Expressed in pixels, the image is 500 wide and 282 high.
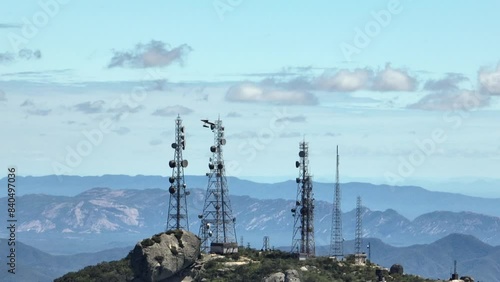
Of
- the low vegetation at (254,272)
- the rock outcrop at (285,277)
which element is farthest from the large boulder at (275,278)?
the low vegetation at (254,272)

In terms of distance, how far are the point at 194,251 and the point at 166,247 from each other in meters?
4.92

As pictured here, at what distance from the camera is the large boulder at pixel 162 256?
188 meters

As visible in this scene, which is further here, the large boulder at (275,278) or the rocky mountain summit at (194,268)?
the rocky mountain summit at (194,268)

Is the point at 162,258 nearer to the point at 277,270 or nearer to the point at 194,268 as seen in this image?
the point at 194,268

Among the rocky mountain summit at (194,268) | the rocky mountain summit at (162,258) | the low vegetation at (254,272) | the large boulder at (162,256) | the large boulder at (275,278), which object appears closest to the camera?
the large boulder at (275,278)

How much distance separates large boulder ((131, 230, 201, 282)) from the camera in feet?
616

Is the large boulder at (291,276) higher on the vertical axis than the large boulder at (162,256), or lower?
lower

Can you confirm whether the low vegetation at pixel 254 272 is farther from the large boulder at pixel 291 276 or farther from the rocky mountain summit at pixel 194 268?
the large boulder at pixel 291 276

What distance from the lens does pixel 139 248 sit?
188750 mm

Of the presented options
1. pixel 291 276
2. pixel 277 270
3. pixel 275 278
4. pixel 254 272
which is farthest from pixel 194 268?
pixel 291 276

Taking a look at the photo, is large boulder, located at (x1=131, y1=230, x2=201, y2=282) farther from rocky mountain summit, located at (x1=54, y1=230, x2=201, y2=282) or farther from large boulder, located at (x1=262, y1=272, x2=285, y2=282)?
large boulder, located at (x1=262, y1=272, x2=285, y2=282)

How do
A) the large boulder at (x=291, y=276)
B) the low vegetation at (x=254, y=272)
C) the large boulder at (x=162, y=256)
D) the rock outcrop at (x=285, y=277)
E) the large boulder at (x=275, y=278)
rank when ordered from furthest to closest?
1. the low vegetation at (x=254, y=272)
2. the large boulder at (x=162, y=256)
3. the large boulder at (x=275, y=278)
4. the rock outcrop at (x=285, y=277)
5. the large boulder at (x=291, y=276)

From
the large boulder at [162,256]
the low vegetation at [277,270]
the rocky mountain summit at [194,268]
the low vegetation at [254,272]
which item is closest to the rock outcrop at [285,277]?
the rocky mountain summit at [194,268]

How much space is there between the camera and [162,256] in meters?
188
